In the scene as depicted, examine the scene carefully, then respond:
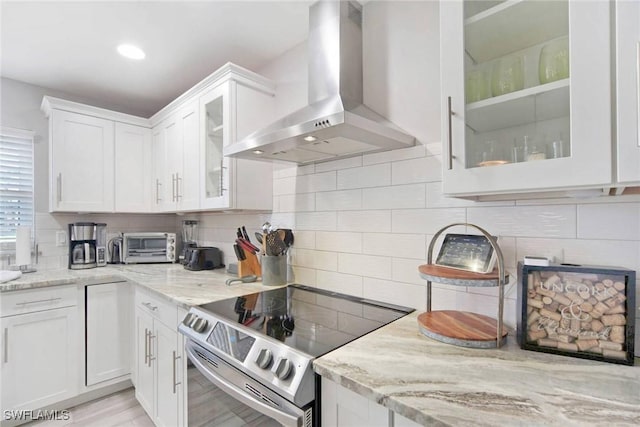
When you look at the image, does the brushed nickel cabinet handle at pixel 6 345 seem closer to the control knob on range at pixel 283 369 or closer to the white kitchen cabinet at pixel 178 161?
the white kitchen cabinet at pixel 178 161

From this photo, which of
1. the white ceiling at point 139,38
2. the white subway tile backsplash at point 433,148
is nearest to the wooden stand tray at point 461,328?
the white subway tile backsplash at point 433,148

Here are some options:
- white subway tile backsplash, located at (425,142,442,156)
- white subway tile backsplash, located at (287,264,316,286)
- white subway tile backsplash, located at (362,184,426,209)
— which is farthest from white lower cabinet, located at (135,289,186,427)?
white subway tile backsplash, located at (425,142,442,156)

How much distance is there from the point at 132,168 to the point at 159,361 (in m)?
1.75

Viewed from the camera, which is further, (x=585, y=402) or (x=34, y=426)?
(x=34, y=426)

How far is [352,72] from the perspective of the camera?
153 cm

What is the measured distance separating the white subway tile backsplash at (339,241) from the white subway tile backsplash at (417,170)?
37 cm

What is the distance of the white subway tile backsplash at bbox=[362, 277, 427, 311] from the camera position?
1344 millimetres

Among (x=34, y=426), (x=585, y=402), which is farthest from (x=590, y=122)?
(x=34, y=426)

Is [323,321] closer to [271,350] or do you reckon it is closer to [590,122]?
[271,350]

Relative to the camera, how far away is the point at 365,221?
155cm

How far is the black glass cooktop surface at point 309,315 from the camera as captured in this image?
→ 105cm

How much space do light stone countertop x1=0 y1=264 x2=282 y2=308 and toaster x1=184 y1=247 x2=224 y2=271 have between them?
5 centimetres

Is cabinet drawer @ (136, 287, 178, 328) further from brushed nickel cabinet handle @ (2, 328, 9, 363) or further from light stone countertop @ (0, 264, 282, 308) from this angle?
brushed nickel cabinet handle @ (2, 328, 9, 363)

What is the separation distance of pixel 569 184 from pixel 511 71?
1.36 feet
